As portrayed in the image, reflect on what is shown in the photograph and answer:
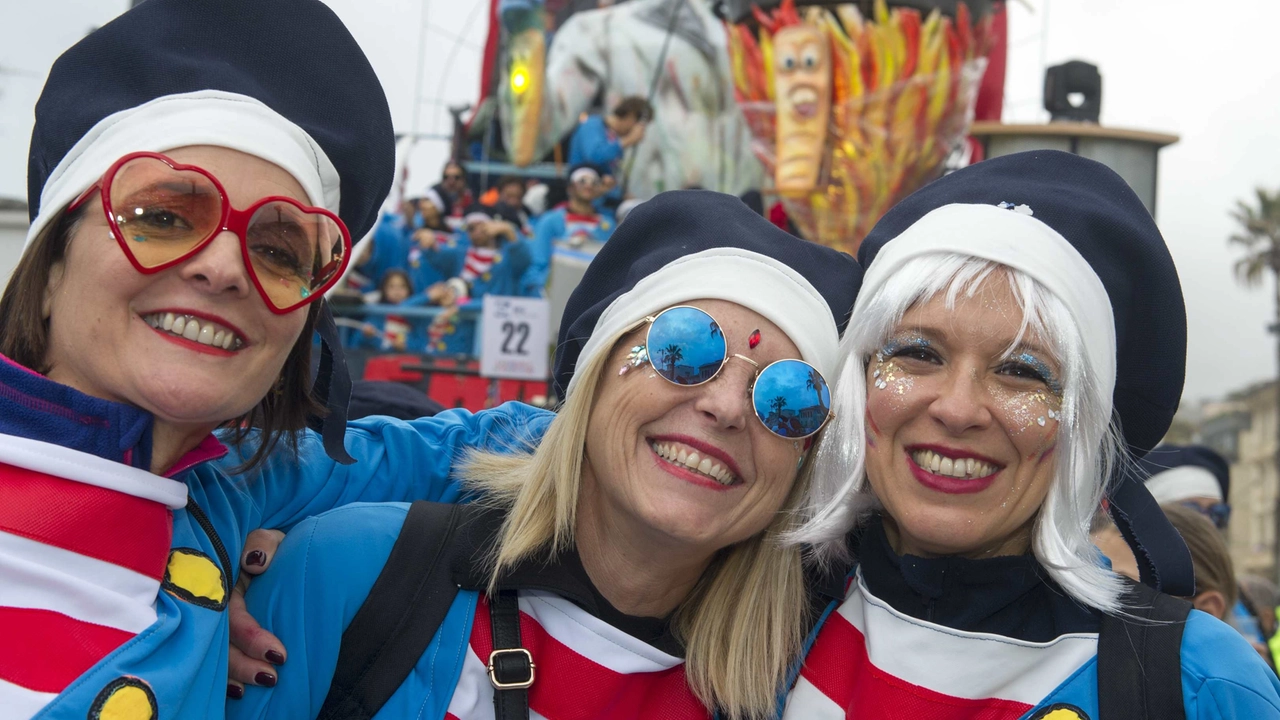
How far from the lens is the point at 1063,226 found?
224 cm

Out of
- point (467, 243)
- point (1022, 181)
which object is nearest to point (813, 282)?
point (1022, 181)

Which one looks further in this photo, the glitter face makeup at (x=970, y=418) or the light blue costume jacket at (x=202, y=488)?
the glitter face makeup at (x=970, y=418)

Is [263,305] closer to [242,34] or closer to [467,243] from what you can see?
[242,34]

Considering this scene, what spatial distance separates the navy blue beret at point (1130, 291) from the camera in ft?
7.26

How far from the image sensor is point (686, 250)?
250 centimetres

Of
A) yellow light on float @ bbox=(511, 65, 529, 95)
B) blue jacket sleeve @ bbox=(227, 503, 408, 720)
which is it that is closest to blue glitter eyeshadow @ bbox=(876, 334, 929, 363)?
blue jacket sleeve @ bbox=(227, 503, 408, 720)

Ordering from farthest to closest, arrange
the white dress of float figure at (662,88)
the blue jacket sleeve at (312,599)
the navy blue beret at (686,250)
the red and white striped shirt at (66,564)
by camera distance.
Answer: the white dress of float figure at (662,88) → the navy blue beret at (686,250) → the blue jacket sleeve at (312,599) → the red and white striped shirt at (66,564)

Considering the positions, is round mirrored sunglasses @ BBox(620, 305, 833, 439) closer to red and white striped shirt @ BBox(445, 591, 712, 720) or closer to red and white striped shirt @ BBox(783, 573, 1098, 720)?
red and white striped shirt @ BBox(783, 573, 1098, 720)

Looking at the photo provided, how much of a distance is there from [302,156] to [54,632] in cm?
92

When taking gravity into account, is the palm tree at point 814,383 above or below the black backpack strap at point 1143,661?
above

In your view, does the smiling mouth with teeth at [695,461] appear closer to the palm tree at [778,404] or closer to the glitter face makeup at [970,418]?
the palm tree at [778,404]

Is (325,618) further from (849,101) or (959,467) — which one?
(849,101)

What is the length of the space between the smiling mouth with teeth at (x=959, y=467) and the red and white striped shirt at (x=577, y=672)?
0.71m

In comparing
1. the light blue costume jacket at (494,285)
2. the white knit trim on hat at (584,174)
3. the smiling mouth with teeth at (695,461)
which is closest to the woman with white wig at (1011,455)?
the smiling mouth with teeth at (695,461)
